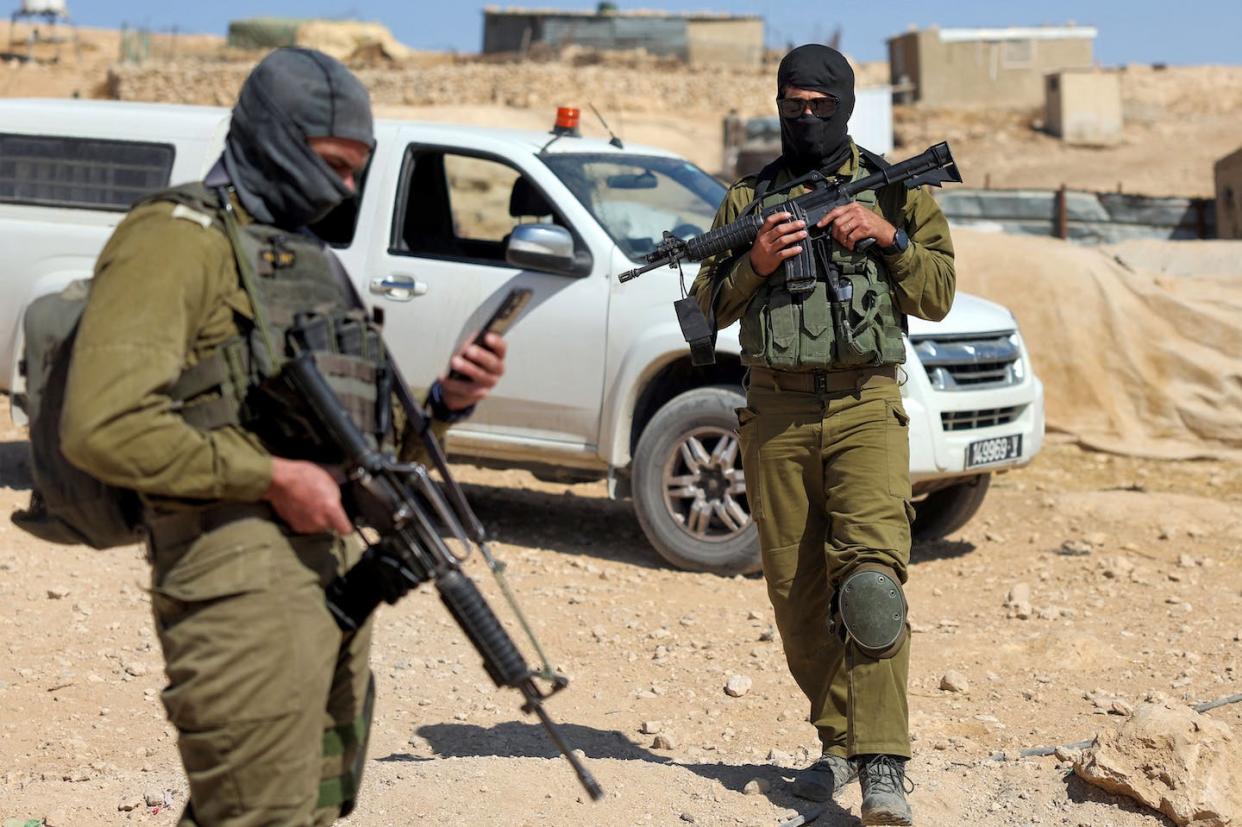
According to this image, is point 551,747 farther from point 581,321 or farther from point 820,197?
point 581,321

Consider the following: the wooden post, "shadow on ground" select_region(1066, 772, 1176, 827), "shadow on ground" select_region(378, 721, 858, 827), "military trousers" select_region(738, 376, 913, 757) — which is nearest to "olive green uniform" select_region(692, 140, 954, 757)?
"military trousers" select_region(738, 376, 913, 757)

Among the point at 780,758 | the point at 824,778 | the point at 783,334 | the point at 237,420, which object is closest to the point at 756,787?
the point at 824,778

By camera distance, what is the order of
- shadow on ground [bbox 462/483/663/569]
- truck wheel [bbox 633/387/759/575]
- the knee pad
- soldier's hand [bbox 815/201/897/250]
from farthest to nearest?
shadow on ground [bbox 462/483/663/569], truck wheel [bbox 633/387/759/575], soldier's hand [bbox 815/201/897/250], the knee pad

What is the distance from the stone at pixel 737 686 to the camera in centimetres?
559

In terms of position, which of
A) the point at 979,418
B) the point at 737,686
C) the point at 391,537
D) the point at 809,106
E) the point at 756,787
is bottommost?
the point at 737,686

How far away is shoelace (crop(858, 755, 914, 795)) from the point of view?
399cm

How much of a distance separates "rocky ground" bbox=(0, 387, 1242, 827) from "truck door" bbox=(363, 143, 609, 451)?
664mm

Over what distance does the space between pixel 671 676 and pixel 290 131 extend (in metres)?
3.57

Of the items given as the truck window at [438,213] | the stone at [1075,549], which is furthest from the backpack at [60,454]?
the stone at [1075,549]

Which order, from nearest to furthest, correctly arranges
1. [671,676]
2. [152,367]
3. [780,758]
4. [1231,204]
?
1. [152,367]
2. [780,758]
3. [671,676]
4. [1231,204]

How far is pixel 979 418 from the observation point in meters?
7.07

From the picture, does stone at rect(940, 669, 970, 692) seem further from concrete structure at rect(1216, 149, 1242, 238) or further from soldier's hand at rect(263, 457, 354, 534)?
concrete structure at rect(1216, 149, 1242, 238)

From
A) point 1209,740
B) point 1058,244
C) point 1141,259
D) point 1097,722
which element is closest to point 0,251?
point 1097,722

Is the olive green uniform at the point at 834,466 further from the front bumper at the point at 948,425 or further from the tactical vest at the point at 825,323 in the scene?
the front bumper at the point at 948,425
